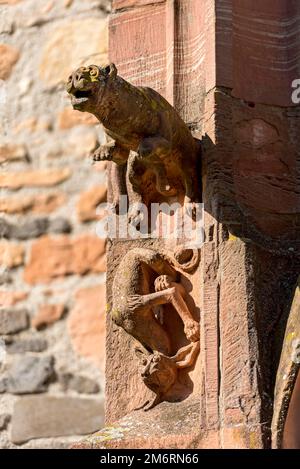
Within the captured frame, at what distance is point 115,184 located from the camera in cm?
362

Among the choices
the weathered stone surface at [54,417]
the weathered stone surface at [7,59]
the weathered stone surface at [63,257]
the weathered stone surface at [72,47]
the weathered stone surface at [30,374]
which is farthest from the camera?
the weathered stone surface at [7,59]

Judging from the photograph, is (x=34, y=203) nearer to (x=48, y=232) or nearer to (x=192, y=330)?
(x=48, y=232)

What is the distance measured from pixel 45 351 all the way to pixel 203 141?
1.71m

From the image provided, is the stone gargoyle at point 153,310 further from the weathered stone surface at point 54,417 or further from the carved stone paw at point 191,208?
the weathered stone surface at point 54,417

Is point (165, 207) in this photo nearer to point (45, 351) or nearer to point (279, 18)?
point (279, 18)

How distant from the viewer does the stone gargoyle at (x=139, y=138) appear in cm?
321

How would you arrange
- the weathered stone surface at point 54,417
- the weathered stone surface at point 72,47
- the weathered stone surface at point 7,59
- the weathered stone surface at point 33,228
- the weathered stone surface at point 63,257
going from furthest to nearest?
the weathered stone surface at point 7,59 < the weathered stone surface at point 72,47 < the weathered stone surface at point 33,228 < the weathered stone surface at point 63,257 < the weathered stone surface at point 54,417

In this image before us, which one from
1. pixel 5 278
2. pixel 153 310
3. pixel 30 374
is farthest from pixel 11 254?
pixel 153 310

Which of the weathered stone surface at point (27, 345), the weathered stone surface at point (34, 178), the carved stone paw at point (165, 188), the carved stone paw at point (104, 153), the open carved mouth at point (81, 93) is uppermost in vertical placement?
the weathered stone surface at point (34, 178)

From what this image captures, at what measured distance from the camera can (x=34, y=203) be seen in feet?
17.1

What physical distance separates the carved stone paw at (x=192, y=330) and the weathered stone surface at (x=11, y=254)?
1.86m

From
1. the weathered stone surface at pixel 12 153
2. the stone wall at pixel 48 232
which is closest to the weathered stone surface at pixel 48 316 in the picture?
the stone wall at pixel 48 232

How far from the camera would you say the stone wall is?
16.1 feet

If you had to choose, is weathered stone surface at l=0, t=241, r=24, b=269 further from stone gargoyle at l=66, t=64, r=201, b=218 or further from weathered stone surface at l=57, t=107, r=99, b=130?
stone gargoyle at l=66, t=64, r=201, b=218
